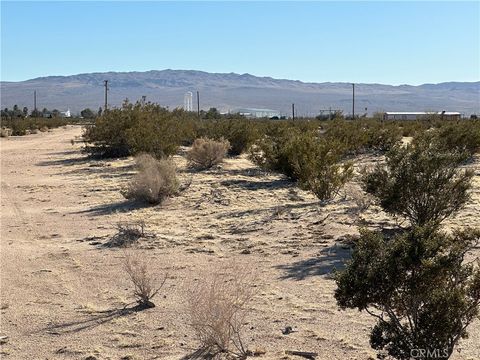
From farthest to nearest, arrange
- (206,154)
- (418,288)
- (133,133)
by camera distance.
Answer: (133,133) < (206,154) < (418,288)

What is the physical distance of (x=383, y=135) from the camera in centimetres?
2981

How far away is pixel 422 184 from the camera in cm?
938

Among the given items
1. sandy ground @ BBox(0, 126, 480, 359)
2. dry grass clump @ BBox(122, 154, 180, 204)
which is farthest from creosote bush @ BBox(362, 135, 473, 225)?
dry grass clump @ BBox(122, 154, 180, 204)

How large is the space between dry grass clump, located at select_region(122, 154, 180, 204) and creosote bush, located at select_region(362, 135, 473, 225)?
20.2 ft

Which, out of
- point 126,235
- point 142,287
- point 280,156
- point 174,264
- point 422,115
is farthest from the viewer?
point 422,115

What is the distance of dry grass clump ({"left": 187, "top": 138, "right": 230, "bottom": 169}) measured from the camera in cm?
2186

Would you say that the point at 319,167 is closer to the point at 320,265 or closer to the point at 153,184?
the point at 153,184

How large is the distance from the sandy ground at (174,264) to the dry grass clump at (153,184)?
0.29 m

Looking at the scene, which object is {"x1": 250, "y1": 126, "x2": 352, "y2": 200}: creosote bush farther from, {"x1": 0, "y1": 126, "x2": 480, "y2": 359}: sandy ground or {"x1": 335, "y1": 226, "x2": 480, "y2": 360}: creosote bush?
{"x1": 335, "y1": 226, "x2": 480, "y2": 360}: creosote bush

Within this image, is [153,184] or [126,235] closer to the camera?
[126,235]

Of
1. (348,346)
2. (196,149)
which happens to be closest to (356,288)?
(348,346)

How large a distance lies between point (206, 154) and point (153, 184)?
7437mm

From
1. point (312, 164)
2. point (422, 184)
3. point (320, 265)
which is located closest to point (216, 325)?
point (320, 265)

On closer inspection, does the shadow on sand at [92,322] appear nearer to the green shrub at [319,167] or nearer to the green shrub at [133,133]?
the green shrub at [319,167]
